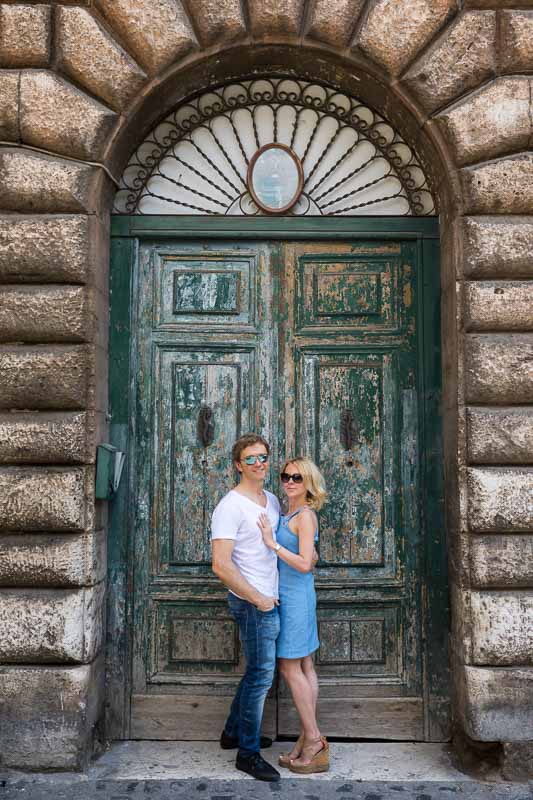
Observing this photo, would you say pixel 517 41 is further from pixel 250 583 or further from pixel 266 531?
pixel 250 583

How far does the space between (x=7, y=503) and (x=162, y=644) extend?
1225 millimetres

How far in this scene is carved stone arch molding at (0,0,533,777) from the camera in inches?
158

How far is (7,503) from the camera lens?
4.07m

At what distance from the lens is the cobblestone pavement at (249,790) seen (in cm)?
377

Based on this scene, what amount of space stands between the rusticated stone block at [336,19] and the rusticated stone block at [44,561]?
304cm

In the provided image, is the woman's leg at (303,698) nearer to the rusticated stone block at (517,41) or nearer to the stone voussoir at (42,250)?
the stone voussoir at (42,250)

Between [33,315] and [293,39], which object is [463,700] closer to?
[33,315]

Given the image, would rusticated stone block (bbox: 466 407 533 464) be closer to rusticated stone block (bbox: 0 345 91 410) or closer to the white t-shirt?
the white t-shirt

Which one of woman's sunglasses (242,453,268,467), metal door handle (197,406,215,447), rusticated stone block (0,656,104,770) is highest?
metal door handle (197,406,215,447)

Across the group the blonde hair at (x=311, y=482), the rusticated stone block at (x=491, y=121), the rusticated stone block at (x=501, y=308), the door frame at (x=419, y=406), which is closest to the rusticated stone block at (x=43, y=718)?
the door frame at (x=419, y=406)

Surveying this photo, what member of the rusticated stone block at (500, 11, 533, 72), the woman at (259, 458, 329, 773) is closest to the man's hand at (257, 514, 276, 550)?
the woman at (259, 458, 329, 773)

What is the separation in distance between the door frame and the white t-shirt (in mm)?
892

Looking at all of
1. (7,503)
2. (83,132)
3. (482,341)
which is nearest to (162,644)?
(7,503)

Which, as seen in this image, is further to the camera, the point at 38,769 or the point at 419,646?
the point at 419,646
